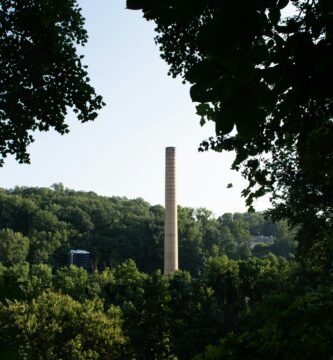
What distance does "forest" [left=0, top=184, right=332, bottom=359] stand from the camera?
4.68 m

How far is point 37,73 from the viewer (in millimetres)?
9758

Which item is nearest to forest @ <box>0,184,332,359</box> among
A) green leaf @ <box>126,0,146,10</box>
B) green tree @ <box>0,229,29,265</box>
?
green tree @ <box>0,229,29,265</box>

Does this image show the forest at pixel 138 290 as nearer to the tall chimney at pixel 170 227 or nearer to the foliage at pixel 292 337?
the foliage at pixel 292 337

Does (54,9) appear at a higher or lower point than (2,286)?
higher

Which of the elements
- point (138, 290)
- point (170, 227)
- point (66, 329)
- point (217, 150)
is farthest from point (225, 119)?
point (170, 227)

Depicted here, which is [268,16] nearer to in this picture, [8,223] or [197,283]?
[197,283]

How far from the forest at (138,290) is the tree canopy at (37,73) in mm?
4009

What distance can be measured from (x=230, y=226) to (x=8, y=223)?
158 feet

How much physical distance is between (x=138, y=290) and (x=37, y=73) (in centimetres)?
2324

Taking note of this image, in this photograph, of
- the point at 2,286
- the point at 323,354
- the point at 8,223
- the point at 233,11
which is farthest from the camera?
the point at 8,223

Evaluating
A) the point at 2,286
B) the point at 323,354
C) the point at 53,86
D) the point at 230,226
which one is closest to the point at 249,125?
the point at 2,286

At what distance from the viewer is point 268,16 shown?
4.75 feet

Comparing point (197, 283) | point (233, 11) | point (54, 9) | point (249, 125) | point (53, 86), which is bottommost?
point (197, 283)

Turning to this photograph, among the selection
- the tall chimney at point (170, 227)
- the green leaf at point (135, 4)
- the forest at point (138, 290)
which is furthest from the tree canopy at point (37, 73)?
the tall chimney at point (170, 227)
